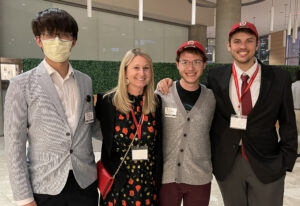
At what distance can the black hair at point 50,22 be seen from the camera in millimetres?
1281

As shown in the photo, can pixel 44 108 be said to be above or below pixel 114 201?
above

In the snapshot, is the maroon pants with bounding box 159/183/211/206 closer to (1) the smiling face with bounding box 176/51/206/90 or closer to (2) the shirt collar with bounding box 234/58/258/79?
(1) the smiling face with bounding box 176/51/206/90

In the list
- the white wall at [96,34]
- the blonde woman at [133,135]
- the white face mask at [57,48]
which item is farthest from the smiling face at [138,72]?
the white wall at [96,34]

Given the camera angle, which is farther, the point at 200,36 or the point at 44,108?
the point at 200,36

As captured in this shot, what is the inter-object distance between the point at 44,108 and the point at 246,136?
139 cm

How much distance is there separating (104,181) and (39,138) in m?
0.53

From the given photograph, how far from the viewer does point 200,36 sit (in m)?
12.7

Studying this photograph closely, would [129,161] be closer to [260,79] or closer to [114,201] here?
[114,201]

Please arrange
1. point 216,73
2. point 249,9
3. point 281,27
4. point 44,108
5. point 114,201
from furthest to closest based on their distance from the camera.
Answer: point 281,27 < point 249,9 < point 216,73 < point 114,201 < point 44,108

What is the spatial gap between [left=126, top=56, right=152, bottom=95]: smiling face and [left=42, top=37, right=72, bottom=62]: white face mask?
0.47m

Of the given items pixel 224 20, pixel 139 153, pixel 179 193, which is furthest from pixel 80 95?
pixel 224 20

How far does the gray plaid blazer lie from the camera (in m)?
1.26

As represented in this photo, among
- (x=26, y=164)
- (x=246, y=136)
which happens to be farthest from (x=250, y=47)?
(x=26, y=164)

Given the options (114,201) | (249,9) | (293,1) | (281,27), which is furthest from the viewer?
(281,27)
